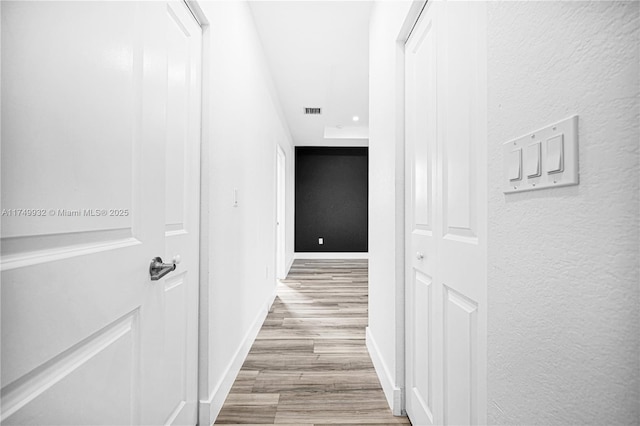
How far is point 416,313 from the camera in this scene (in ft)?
4.68

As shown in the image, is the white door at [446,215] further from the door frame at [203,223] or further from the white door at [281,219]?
the white door at [281,219]

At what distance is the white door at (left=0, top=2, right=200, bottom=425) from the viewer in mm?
539

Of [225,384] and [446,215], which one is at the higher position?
[446,215]

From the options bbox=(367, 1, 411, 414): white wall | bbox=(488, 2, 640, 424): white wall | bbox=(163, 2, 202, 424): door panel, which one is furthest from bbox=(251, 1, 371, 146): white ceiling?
bbox=(488, 2, 640, 424): white wall

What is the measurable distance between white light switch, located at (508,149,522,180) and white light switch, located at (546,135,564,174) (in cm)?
8

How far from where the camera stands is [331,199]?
7008 millimetres

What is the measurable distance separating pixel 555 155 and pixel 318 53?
279 cm

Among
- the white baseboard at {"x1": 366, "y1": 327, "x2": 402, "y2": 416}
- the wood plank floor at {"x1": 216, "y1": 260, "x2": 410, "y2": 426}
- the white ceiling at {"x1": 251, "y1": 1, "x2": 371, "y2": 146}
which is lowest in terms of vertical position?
the wood plank floor at {"x1": 216, "y1": 260, "x2": 410, "y2": 426}

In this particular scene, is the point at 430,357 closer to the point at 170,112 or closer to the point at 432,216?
the point at 432,216

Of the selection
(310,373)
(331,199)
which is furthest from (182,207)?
(331,199)

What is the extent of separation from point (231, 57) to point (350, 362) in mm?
2036

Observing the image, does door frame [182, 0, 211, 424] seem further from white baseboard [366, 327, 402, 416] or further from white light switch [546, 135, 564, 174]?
white light switch [546, 135, 564, 174]

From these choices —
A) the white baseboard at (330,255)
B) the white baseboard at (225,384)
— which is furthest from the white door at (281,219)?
the white baseboard at (225,384)

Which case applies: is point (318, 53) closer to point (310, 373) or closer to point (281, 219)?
point (310, 373)
